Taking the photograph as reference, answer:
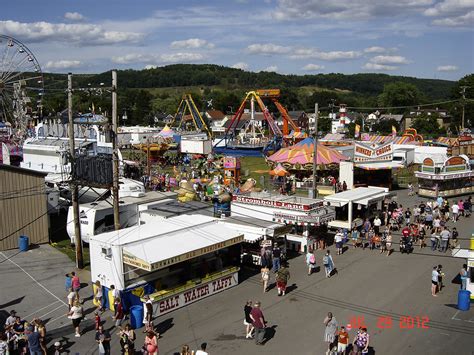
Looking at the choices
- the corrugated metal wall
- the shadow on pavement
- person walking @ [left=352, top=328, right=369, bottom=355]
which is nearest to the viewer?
person walking @ [left=352, top=328, right=369, bottom=355]

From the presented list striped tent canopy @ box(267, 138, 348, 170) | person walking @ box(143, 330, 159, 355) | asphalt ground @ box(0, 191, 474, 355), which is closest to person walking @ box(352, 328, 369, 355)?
asphalt ground @ box(0, 191, 474, 355)

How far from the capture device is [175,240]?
16.0 m

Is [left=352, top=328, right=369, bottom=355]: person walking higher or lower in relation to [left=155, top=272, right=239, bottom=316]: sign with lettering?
higher

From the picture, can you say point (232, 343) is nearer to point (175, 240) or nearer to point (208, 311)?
point (208, 311)

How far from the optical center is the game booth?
14867 millimetres

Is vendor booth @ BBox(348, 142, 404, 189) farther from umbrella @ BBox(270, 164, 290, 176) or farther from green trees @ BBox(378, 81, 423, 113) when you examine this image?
green trees @ BBox(378, 81, 423, 113)

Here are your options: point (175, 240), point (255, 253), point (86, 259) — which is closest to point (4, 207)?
point (86, 259)

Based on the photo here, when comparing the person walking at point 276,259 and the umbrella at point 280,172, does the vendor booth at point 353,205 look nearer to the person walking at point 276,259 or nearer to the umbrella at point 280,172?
the person walking at point 276,259

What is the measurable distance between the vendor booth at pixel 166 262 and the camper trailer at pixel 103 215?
14.9 feet

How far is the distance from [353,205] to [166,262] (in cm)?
1283

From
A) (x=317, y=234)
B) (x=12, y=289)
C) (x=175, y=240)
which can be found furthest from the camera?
(x=317, y=234)

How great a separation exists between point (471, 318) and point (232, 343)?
714cm

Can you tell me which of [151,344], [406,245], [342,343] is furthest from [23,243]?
[406,245]

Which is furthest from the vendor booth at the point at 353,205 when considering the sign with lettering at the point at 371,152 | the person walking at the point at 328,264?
the sign with lettering at the point at 371,152
